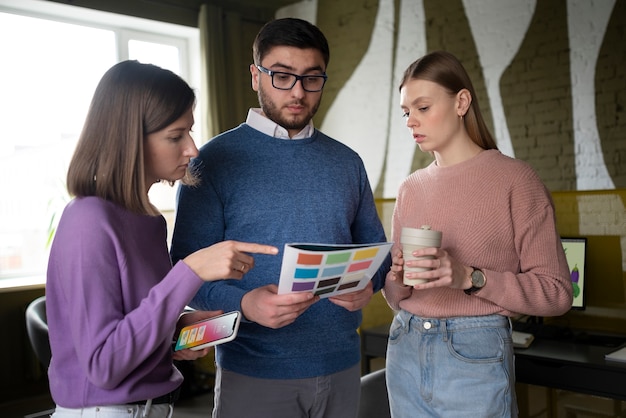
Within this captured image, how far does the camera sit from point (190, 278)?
1.22m

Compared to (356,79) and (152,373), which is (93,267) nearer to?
(152,373)

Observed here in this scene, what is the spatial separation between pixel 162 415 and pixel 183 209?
1.81ft

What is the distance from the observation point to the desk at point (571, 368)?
279cm

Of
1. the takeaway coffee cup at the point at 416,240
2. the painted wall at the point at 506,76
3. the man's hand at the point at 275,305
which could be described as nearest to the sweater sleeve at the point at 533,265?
the takeaway coffee cup at the point at 416,240

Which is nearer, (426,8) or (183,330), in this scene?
(183,330)

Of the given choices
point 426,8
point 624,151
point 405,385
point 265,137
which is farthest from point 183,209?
point 426,8

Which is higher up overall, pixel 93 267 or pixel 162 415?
pixel 93 267

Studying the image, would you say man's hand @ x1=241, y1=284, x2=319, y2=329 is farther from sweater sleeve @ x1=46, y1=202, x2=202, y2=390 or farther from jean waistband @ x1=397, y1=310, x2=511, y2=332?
jean waistband @ x1=397, y1=310, x2=511, y2=332

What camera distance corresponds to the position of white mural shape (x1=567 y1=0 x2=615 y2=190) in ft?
12.3

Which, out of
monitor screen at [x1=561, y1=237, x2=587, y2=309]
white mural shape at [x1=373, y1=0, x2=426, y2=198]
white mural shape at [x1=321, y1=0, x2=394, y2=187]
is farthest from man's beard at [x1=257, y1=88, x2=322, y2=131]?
white mural shape at [x1=321, y1=0, x2=394, y2=187]

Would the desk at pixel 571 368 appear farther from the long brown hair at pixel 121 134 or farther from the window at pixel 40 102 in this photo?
the window at pixel 40 102

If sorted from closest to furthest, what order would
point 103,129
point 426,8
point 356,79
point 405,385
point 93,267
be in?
point 93,267 < point 103,129 < point 405,385 < point 426,8 < point 356,79

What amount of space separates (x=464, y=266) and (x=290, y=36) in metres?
0.78

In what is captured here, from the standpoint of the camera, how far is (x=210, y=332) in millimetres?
1270
